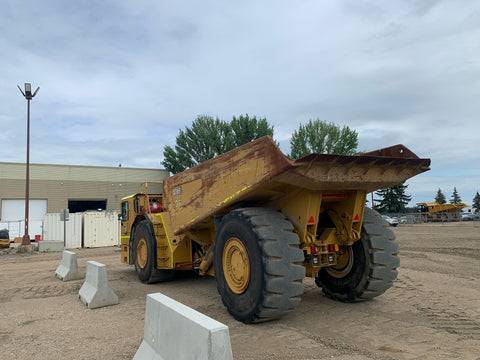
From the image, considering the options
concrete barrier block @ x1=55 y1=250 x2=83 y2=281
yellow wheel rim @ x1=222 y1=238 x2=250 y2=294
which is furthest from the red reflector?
concrete barrier block @ x1=55 y1=250 x2=83 y2=281

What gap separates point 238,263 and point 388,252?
252 cm

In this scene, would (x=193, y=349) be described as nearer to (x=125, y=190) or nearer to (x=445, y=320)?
(x=445, y=320)

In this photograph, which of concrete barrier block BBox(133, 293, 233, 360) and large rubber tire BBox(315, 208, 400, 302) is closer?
concrete barrier block BBox(133, 293, 233, 360)

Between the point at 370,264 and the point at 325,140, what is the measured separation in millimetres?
37103

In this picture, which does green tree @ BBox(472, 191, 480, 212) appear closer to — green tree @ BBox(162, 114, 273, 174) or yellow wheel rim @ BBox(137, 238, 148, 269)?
green tree @ BBox(162, 114, 273, 174)

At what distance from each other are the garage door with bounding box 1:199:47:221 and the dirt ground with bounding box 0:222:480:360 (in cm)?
3120

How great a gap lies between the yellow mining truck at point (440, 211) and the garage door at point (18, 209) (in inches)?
1711

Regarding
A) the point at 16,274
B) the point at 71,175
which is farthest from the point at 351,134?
the point at 16,274

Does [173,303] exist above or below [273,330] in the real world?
above

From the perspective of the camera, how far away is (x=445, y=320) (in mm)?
5121

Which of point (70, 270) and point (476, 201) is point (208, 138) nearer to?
point (70, 270)

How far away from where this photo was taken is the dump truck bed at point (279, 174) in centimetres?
461

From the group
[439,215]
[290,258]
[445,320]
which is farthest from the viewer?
[439,215]

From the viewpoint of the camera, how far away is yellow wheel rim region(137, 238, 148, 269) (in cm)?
885
